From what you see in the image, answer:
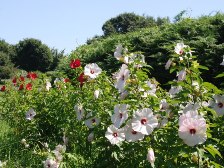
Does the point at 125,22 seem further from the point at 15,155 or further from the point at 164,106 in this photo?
the point at 164,106

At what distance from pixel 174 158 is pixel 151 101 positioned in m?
0.44

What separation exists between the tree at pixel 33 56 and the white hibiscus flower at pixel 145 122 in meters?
43.5

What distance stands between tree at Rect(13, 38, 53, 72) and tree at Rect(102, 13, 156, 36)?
11747 mm

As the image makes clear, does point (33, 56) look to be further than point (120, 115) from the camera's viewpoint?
Yes

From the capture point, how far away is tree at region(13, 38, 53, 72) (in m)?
45.6

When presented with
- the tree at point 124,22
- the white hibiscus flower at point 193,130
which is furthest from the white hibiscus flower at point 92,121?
the tree at point 124,22

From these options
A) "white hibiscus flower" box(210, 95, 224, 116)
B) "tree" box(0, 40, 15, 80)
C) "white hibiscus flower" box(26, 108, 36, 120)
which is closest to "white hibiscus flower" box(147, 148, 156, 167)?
"white hibiscus flower" box(210, 95, 224, 116)

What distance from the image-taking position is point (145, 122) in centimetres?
278

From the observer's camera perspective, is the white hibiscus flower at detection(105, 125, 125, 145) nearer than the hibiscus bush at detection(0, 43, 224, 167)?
No

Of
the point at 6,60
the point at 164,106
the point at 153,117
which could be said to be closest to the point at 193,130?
the point at 153,117

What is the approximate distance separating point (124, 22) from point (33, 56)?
15881mm

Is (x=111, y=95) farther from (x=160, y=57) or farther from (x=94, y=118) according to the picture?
(x=160, y=57)

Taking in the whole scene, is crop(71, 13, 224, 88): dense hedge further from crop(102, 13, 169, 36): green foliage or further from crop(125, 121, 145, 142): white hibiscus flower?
crop(102, 13, 169, 36): green foliage

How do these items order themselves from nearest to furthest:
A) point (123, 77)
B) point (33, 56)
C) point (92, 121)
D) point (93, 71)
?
1. point (123, 77)
2. point (92, 121)
3. point (93, 71)
4. point (33, 56)
